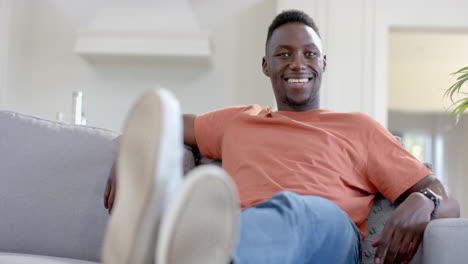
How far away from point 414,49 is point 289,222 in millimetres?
6462

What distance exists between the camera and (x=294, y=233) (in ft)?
3.38

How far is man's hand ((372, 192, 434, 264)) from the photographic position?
49.0 inches

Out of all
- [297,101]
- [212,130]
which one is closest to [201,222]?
[212,130]

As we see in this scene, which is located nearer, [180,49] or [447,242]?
[447,242]

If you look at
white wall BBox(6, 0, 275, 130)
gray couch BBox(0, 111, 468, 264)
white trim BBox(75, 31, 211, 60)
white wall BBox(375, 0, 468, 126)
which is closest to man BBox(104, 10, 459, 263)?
gray couch BBox(0, 111, 468, 264)

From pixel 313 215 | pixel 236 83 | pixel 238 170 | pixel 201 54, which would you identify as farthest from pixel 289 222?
pixel 236 83

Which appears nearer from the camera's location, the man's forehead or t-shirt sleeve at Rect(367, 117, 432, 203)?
t-shirt sleeve at Rect(367, 117, 432, 203)

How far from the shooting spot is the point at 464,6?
482cm

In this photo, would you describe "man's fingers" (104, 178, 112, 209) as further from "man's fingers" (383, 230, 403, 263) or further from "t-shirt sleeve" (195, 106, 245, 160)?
"man's fingers" (383, 230, 403, 263)

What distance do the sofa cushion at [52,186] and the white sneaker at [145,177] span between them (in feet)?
2.42

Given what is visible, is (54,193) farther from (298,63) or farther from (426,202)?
(426,202)

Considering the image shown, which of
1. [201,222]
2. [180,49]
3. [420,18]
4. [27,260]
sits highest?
[420,18]

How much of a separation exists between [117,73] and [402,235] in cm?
426

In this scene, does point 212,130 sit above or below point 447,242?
above
